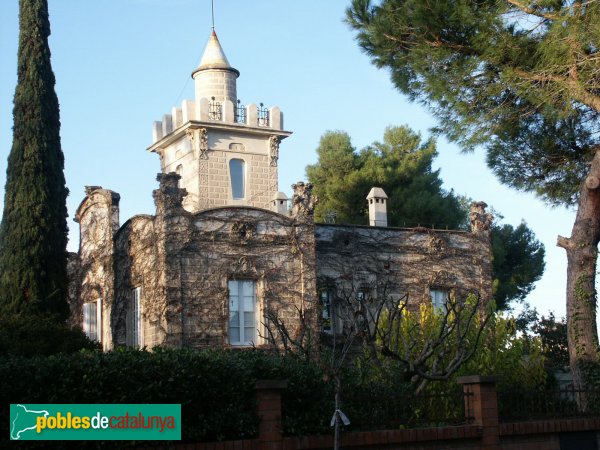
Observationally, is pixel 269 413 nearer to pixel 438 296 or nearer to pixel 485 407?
pixel 485 407

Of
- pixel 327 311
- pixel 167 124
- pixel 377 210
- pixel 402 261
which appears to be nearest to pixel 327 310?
pixel 327 311

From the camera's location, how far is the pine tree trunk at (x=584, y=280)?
61.4 feet

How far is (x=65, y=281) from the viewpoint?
73.7 feet

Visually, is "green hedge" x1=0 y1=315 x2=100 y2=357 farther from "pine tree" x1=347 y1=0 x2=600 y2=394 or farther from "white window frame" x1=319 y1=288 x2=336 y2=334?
"pine tree" x1=347 y1=0 x2=600 y2=394

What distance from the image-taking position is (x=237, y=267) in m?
24.4

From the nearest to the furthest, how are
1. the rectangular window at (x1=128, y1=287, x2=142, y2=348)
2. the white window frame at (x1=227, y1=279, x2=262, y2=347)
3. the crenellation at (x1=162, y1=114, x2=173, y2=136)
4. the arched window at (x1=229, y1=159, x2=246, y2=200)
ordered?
the white window frame at (x1=227, y1=279, x2=262, y2=347) < the rectangular window at (x1=128, y1=287, x2=142, y2=348) < the arched window at (x1=229, y1=159, x2=246, y2=200) < the crenellation at (x1=162, y1=114, x2=173, y2=136)

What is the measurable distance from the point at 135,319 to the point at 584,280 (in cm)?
1224

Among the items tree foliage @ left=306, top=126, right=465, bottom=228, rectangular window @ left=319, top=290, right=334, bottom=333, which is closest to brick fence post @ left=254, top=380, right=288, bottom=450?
rectangular window @ left=319, top=290, right=334, bottom=333

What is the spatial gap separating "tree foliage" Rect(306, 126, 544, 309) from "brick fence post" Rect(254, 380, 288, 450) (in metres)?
26.2

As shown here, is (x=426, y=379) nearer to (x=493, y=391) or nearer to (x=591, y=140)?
(x=493, y=391)

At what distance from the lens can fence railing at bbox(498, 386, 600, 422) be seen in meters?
15.7

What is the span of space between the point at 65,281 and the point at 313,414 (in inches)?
432

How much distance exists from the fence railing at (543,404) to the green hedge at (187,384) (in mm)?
3818

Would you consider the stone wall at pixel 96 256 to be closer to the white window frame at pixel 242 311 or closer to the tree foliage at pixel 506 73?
the white window frame at pixel 242 311
